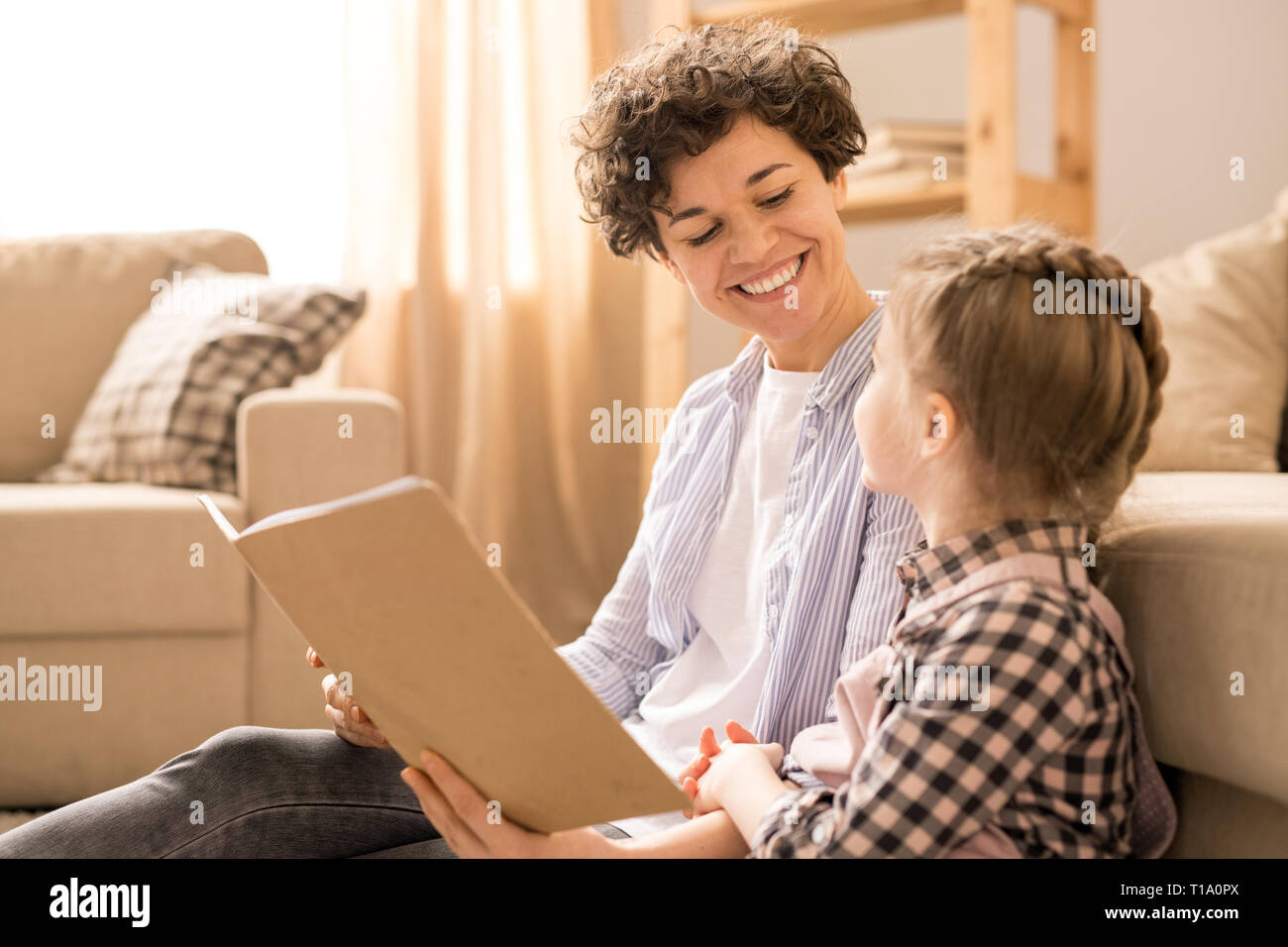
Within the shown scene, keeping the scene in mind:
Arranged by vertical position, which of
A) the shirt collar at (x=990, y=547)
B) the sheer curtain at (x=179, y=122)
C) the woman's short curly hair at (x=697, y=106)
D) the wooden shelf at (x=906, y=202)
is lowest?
the shirt collar at (x=990, y=547)

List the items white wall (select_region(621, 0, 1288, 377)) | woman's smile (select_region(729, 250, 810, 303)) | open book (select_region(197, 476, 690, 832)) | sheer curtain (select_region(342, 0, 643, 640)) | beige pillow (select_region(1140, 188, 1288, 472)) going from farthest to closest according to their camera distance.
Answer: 1. sheer curtain (select_region(342, 0, 643, 640))
2. white wall (select_region(621, 0, 1288, 377))
3. beige pillow (select_region(1140, 188, 1288, 472))
4. woman's smile (select_region(729, 250, 810, 303))
5. open book (select_region(197, 476, 690, 832))

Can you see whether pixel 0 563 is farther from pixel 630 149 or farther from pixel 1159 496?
pixel 1159 496

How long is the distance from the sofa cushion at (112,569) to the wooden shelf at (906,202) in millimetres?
1327

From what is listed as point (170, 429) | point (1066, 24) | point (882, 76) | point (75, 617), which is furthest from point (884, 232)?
point (75, 617)

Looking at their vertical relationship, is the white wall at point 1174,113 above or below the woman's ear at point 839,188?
above

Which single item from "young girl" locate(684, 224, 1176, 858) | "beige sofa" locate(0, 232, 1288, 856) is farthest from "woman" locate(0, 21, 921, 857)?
"beige sofa" locate(0, 232, 1288, 856)

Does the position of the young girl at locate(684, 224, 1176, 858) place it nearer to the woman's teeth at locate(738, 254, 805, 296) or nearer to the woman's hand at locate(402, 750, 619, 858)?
the woman's hand at locate(402, 750, 619, 858)

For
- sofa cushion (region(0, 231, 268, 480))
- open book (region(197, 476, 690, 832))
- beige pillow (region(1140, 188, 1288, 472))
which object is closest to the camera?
open book (region(197, 476, 690, 832))

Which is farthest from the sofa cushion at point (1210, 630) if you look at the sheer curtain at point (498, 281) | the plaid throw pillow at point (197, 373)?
the sheer curtain at point (498, 281)

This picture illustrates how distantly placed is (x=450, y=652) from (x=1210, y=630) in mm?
444

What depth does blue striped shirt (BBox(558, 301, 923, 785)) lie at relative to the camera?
0.84 metres

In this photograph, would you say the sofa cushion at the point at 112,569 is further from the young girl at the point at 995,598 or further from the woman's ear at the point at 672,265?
the young girl at the point at 995,598

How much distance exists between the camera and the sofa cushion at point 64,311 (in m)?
2.25

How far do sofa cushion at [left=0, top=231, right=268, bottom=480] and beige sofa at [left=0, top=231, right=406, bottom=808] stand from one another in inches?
12.4
